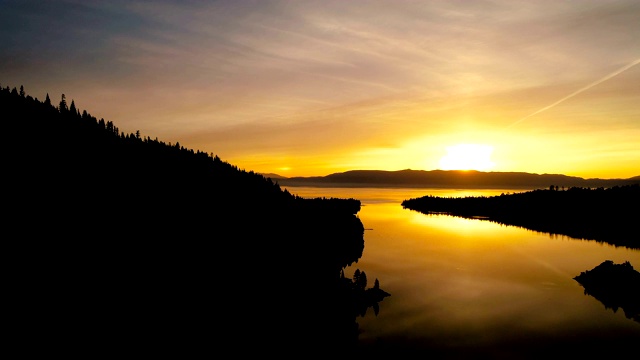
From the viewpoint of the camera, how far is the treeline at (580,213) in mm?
130500

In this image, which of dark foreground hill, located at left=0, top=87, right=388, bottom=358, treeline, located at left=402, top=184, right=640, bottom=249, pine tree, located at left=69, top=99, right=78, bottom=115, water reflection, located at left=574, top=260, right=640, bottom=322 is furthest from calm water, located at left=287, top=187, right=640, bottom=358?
pine tree, located at left=69, top=99, right=78, bottom=115

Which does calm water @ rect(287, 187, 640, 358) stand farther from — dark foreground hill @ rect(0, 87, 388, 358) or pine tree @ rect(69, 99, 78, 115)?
pine tree @ rect(69, 99, 78, 115)

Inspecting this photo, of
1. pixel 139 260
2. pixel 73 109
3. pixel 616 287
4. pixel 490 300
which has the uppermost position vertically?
pixel 73 109

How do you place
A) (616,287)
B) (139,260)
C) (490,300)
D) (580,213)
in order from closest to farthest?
(139,260)
(490,300)
(616,287)
(580,213)

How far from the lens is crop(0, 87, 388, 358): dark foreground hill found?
32.6m

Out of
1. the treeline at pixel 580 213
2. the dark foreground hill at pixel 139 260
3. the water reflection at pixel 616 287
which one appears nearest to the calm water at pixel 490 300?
the water reflection at pixel 616 287

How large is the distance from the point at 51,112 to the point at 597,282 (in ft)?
254

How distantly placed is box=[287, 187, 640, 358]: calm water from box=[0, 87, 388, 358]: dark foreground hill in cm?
651

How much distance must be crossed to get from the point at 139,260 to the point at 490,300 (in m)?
43.8

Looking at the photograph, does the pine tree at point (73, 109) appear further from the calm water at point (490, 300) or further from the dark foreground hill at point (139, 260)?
the calm water at point (490, 300)

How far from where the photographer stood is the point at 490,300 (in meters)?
54.6

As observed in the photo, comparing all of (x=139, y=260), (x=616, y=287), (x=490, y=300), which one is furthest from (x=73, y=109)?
(x=616, y=287)

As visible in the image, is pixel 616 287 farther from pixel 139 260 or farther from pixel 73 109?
pixel 73 109

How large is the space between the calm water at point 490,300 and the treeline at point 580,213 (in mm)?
26512
